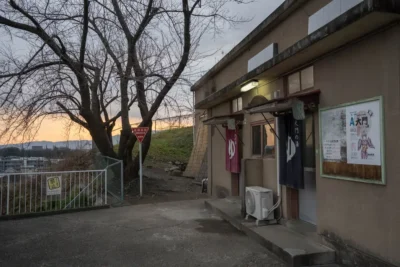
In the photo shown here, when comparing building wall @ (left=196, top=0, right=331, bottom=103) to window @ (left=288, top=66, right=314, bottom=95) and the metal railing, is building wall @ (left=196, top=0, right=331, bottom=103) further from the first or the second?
the metal railing

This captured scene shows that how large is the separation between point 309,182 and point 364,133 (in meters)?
2.02

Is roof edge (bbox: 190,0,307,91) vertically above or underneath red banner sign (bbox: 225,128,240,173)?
above

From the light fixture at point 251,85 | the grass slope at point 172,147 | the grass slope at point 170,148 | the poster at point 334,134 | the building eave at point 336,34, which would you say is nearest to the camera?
the building eave at point 336,34

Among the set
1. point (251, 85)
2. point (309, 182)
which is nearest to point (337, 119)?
point (309, 182)

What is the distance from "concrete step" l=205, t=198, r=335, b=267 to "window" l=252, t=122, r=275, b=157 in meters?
1.60

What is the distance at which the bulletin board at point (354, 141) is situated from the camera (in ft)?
13.2

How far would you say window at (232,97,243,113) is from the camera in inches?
344

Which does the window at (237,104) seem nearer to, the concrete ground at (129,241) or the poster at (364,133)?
the concrete ground at (129,241)

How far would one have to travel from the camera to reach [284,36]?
6.60 m

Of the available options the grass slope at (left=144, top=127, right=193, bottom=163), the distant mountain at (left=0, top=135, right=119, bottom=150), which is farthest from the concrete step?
the grass slope at (left=144, top=127, right=193, bottom=163)

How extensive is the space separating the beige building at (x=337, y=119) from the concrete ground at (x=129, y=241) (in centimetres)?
129

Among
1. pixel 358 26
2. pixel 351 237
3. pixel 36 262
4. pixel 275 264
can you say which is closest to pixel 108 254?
pixel 36 262

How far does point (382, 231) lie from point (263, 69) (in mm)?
3531

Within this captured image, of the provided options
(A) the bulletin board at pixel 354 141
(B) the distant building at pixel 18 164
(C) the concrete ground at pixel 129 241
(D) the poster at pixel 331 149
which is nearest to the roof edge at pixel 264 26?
(A) the bulletin board at pixel 354 141
